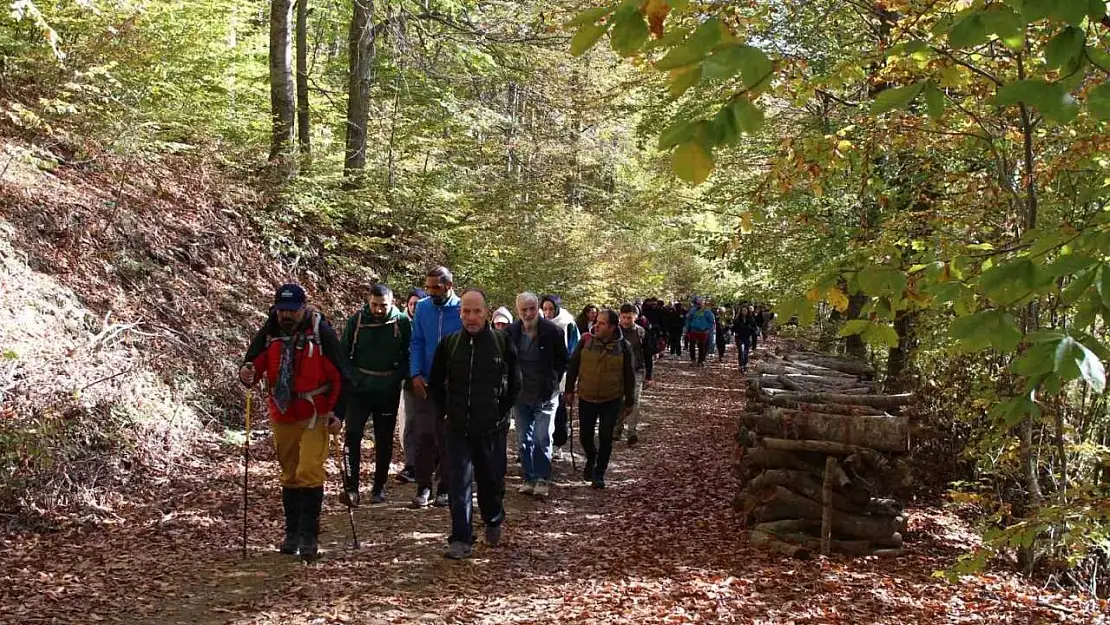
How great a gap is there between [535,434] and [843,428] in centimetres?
315

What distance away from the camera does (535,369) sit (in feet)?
29.5

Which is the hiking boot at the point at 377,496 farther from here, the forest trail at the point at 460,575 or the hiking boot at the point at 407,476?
the hiking boot at the point at 407,476

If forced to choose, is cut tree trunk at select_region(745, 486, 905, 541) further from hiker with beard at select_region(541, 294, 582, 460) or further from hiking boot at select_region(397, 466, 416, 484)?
hiking boot at select_region(397, 466, 416, 484)

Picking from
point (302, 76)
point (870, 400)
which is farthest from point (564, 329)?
point (302, 76)

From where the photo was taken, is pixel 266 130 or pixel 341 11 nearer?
pixel 266 130

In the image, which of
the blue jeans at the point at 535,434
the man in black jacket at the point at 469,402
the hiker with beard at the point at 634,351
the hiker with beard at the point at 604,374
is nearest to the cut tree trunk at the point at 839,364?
the hiker with beard at the point at 634,351

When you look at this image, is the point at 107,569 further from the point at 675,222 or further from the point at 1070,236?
the point at 675,222

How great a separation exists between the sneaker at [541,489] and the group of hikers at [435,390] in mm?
13

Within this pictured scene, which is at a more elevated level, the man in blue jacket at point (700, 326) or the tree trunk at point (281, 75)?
the tree trunk at point (281, 75)

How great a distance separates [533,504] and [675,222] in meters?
17.3

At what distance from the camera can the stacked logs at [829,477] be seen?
780cm

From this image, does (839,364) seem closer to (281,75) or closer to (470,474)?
(470,474)

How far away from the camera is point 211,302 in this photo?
11.4 m

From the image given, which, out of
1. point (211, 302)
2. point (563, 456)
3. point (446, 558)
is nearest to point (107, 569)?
point (446, 558)
